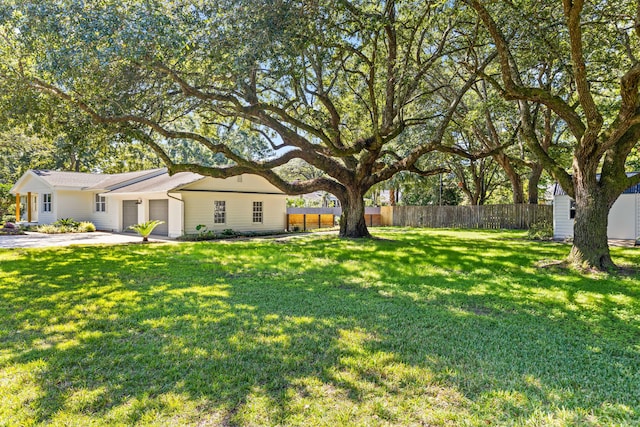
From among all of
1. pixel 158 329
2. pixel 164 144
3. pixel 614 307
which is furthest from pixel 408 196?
pixel 158 329

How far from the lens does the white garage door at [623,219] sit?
605 inches

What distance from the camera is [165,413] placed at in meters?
2.63

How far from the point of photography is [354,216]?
16141 mm

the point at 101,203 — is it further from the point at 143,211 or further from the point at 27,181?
the point at 27,181

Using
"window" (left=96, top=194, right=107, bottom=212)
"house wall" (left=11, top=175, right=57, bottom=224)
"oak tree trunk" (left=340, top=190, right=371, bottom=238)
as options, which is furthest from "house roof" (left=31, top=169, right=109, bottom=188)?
"oak tree trunk" (left=340, top=190, right=371, bottom=238)

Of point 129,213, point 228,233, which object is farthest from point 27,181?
point 228,233

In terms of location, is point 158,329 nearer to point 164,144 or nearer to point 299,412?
point 299,412

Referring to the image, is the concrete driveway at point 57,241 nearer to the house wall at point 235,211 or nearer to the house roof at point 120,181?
the house wall at point 235,211

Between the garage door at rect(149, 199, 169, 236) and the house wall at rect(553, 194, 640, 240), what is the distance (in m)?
17.7

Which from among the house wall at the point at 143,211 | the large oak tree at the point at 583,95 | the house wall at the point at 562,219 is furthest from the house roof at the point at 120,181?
the house wall at the point at 562,219

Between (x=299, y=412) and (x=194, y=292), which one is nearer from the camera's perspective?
(x=299, y=412)

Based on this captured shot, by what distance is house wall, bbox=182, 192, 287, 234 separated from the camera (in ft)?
56.7

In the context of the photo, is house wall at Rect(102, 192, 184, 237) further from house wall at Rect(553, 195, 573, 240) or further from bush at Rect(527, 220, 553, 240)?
house wall at Rect(553, 195, 573, 240)

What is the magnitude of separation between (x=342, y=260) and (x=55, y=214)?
65.2 ft
